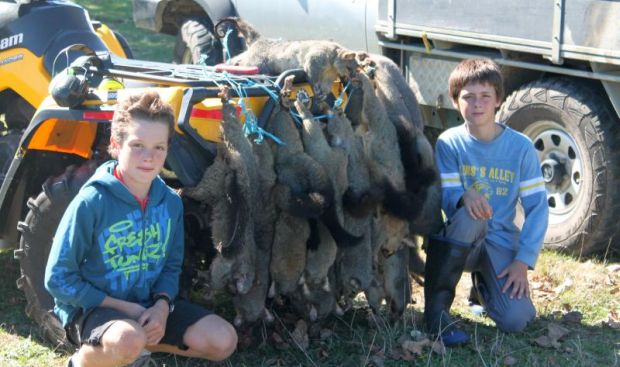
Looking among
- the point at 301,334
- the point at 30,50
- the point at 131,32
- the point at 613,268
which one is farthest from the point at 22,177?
the point at 131,32

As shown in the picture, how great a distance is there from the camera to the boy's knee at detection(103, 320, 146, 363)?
11.9 feet

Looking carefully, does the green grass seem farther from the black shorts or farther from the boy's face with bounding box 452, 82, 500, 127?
the black shorts

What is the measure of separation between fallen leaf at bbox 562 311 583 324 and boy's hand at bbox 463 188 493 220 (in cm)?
85

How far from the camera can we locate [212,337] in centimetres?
395

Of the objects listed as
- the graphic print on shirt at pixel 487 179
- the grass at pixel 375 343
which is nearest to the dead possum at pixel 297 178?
the grass at pixel 375 343

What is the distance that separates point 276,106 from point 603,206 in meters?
2.64

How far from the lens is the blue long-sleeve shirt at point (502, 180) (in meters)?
4.93

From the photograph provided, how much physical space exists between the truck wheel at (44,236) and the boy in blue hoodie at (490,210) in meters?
1.81

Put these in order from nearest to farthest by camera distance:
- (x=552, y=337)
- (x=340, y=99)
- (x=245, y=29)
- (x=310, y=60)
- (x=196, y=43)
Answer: (x=340, y=99) → (x=310, y=60) → (x=552, y=337) → (x=245, y=29) → (x=196, y=43)

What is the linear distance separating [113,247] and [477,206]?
1877 mm

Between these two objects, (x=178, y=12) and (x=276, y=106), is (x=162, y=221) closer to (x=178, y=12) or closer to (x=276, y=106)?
(x=276, y=106)

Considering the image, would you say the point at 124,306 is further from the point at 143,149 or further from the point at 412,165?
the point at 412,165

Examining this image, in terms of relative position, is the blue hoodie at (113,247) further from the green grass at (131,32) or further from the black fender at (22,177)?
the green grass at (131,32)

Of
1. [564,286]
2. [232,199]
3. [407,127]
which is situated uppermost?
[407,127]
